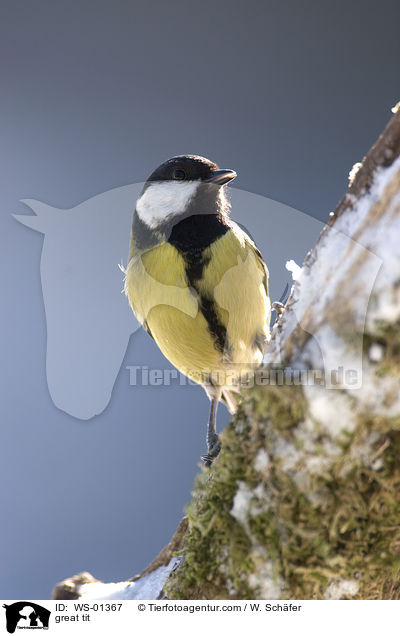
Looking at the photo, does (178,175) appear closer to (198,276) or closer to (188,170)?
(188,170)

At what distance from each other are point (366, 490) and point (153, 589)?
385 millimetres

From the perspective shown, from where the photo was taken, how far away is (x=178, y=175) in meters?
1.00

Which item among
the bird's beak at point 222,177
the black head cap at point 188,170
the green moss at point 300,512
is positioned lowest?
the green moss at point 300,512

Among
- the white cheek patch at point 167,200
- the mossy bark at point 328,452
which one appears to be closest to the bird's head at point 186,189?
the white cheek patch at point 167,200

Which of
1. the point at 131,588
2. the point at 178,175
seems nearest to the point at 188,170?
the point at 178,175

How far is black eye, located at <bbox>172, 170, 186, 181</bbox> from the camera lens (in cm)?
100

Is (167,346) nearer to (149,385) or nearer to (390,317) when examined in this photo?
Result: (390,317)

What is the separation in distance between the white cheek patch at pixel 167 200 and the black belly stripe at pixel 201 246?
41mm

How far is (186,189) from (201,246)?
5.4 inches

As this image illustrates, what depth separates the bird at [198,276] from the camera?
0.93m
